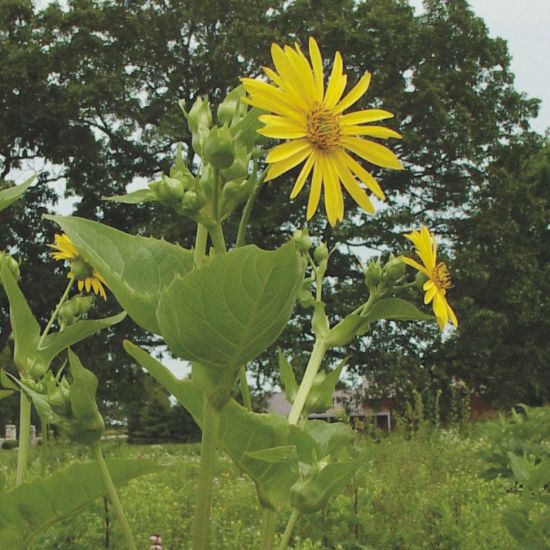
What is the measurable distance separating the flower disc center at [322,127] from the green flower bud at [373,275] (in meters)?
0.31

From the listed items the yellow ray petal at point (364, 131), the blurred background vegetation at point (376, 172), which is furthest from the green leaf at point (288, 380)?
the blurred background vegetation at point (376, 172)

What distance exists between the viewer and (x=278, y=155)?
2.56 feet

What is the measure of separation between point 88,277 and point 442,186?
46.2ft

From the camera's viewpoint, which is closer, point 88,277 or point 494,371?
point 88,277

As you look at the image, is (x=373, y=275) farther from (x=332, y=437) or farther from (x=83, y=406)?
(x=83, y=406)

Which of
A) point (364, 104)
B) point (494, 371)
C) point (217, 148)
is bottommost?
point (217, 148)

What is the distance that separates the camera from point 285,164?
2.58ft

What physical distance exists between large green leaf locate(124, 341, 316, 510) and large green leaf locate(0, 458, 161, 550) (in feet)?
0.28

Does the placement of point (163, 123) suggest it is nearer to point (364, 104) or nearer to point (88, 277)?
point (364, 104)

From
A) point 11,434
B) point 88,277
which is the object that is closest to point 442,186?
point 88,277

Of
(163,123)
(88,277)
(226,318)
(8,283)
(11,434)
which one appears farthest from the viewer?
(11,434)

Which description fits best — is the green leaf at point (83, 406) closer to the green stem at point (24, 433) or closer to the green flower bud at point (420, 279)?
the green stem at point (24, 433)

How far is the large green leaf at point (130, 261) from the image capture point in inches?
30.5

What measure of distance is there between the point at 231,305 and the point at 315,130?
21cm
